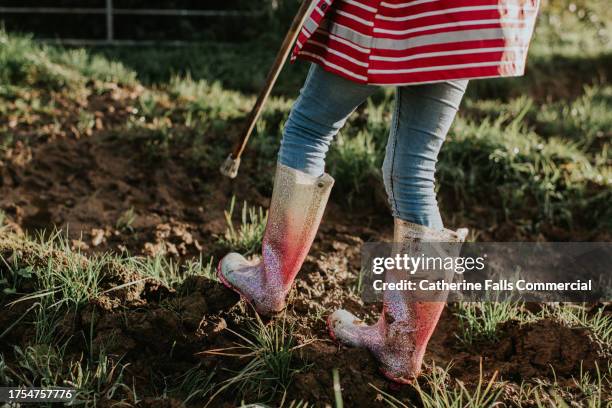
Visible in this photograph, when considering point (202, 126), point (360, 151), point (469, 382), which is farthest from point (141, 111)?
point (469, 382)

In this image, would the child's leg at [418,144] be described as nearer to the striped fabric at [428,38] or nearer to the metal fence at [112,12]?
the striped fabric at [428,38]

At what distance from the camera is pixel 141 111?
13.1ft

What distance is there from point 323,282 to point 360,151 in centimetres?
112

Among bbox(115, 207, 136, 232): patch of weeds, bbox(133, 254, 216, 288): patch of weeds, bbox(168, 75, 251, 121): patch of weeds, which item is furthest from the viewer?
bbox(168, 75, 251, 121): patch of weeds

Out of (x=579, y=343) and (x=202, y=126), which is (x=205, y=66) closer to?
(x=202, y=126)

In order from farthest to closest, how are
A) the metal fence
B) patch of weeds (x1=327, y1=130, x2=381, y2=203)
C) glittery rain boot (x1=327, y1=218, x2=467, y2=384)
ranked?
the metal fence
patch of weeds (x1=327, y1=130, x2=381, y2=203)
glittery rain boot (x1=327, y1=218, x2=467, y2=384)

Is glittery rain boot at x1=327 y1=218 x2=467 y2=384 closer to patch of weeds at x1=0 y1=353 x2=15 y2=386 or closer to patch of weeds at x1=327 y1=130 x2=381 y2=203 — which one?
patch of weeds at x1=0 y1=353 x2=15 y2=386

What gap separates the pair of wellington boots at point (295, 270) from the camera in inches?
74.9

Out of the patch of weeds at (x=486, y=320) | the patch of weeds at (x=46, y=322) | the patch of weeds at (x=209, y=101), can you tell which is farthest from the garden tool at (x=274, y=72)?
the patch of weeds at (x=209, y=101)

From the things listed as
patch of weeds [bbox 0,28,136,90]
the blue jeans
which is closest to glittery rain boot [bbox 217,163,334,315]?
the blue jeans

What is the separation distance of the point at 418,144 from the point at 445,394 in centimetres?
69

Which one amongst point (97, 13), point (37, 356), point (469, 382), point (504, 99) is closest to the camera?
point (37, 356)
